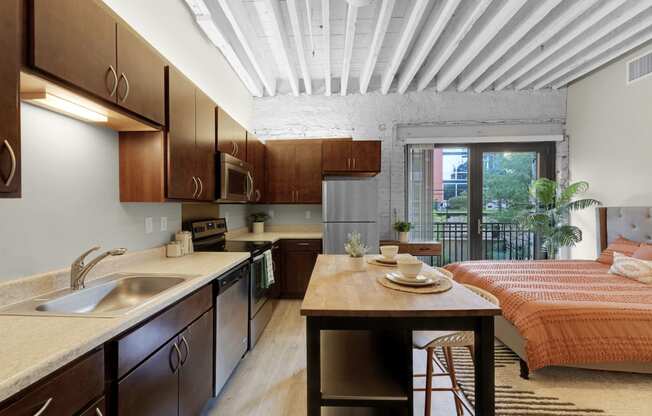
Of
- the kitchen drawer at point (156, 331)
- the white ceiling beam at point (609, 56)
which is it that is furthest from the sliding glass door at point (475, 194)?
the kitchen drawer at point (156, 331)

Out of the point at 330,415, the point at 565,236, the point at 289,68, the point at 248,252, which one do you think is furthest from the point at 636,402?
the point at 289,68

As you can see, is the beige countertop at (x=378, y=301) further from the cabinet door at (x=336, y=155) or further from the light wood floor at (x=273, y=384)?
the cabinet door at (x=336, y=155)

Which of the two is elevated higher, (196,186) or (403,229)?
(196,186)

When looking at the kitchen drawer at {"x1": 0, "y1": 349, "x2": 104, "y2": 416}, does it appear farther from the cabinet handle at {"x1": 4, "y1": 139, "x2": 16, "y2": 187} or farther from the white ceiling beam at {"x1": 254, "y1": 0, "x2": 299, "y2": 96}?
the white ceiling beam at {"x1": 254, "y1": 0, "x2": 299, "y2": 96}

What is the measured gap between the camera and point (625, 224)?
341 cm

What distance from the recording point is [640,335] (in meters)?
2.03

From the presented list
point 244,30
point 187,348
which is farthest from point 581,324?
point 244,30

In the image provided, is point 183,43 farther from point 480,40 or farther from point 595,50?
A: point 595,50

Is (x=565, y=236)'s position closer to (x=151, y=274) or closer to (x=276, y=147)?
(x=276, y=147)

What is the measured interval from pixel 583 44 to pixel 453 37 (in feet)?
4.88

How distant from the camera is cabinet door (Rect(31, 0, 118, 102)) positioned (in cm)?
103

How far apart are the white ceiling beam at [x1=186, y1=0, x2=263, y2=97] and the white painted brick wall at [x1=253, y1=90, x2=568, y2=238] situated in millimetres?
666

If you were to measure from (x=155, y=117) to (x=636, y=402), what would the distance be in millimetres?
3538

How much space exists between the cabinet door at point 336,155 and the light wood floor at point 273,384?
2255mm
